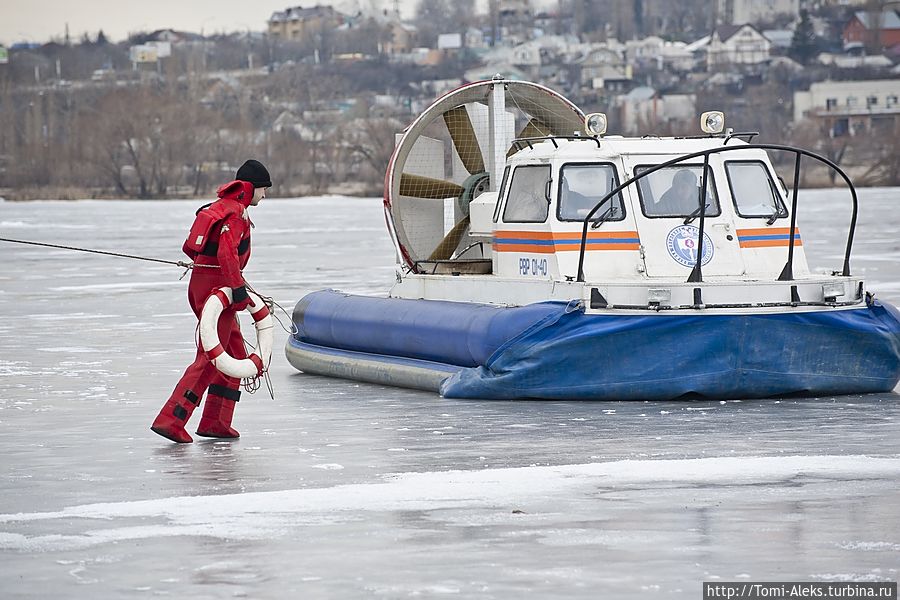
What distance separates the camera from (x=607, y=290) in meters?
12.0

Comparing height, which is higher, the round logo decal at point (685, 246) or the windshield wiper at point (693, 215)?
the windshield wiper at point (693, 215)

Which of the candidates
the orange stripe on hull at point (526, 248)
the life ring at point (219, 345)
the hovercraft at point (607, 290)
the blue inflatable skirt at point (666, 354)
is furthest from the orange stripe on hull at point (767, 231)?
the life ring at point (219, 345)

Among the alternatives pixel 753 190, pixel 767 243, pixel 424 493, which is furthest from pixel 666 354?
pixel 424 493

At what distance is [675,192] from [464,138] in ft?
9.08

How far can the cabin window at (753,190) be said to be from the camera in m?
13.2

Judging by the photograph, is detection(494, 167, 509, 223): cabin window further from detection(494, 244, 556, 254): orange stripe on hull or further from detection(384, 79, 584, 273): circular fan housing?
detection(384, 79, 584, 273): circular fan housing

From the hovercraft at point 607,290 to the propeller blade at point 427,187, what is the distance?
0.06 feet

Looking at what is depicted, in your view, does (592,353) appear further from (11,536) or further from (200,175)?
(200,175)

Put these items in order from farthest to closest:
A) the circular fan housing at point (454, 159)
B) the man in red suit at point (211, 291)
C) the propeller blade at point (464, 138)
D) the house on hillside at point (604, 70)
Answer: the house on hillside at point (604, 70) → the propeller blade at point (464, 138) → the circular fan housing at point (454, 159) → the man in red suit at point (211, 291)

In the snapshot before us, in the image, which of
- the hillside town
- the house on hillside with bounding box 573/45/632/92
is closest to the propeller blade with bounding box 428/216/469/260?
the hillside town

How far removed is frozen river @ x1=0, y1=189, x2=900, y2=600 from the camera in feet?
22.9

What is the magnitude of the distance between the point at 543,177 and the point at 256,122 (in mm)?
125611

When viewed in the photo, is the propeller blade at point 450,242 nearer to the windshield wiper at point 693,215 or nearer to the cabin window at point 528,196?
the cabin window at point 528,196

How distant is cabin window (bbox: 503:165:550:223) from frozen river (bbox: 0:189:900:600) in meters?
1.58
